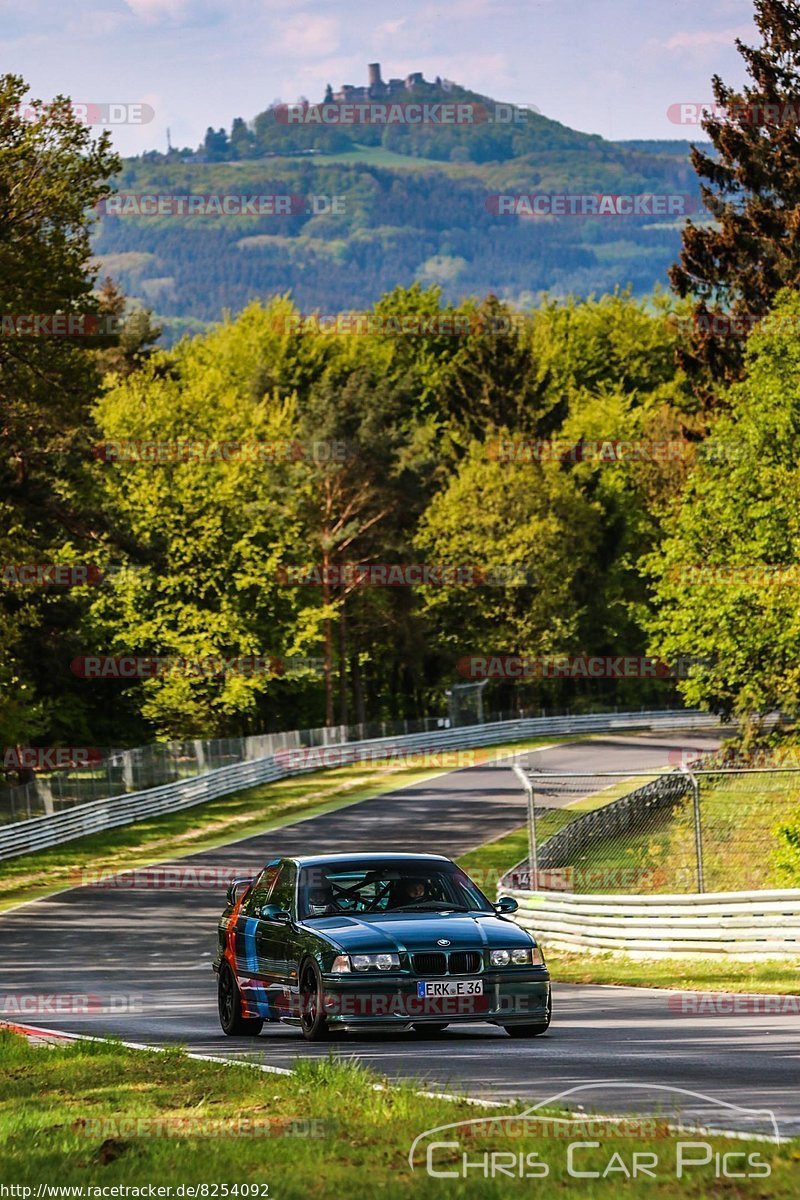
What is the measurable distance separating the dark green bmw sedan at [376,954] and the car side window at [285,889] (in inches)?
0.7

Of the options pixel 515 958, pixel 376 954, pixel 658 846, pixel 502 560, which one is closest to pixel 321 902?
pixel 376 954

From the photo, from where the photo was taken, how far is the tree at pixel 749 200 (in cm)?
5331

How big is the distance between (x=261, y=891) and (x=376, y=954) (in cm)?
233

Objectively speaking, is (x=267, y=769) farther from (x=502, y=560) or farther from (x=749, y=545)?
(x=502, y=560)

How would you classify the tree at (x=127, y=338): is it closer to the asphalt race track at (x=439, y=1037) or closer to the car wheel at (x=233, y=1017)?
the asphalt race track at (x=439, y=1037)

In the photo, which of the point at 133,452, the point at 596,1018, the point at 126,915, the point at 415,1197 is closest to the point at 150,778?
the point at 126,915

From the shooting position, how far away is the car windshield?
1382cm

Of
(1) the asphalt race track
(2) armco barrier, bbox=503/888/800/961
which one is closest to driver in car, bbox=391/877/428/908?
(1) the asphalt race track

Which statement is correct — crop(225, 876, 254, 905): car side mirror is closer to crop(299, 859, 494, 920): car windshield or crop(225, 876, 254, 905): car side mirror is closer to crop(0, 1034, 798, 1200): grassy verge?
crop(299, 859, 494, 920): car windshield

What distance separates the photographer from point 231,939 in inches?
582

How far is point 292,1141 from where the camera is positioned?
26.5 feet

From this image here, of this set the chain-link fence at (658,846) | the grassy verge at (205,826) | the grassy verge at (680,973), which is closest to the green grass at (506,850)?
the chain-link fence at (658,846)

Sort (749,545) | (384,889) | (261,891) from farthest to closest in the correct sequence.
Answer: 1. (749,545)
2. (261,891)
3. (384,889)

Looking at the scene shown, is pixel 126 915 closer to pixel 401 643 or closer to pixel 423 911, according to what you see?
pixel 423 911
